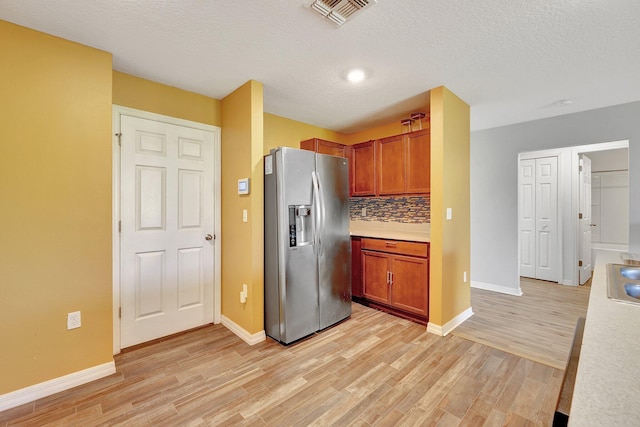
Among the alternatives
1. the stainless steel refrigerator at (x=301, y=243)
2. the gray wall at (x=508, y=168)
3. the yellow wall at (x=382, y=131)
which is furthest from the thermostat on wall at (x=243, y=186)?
the gray wall at (x=508, y=168)

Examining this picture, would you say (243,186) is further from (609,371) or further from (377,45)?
(609,371)

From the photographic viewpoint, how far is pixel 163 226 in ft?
8.94

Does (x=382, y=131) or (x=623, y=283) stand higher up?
(x=382, y=131)

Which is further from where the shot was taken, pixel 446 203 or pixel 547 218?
pixel 547 218

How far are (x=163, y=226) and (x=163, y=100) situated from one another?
122 cm

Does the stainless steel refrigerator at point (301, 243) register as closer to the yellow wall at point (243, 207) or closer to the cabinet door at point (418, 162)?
the yellow wall at point (243, 207)

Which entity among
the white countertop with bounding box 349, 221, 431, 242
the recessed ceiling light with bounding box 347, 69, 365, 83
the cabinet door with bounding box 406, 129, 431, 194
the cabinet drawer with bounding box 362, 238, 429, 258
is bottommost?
the cabinet drawer with bounding box 362, 238, 429, 258

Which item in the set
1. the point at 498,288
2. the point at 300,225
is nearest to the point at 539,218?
the point at 498,288

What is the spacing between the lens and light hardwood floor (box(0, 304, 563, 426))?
1.70 metres

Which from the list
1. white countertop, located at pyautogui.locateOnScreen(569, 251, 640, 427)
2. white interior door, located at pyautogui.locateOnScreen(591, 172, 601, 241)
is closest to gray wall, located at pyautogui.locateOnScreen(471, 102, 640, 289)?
white countertop, located at pyautogui.locateOnScreen(569, 251, 640, 427)

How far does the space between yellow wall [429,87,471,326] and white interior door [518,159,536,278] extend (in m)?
2.44

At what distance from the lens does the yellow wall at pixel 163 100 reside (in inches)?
97.9

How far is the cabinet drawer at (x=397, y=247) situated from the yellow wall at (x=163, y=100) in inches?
88.3

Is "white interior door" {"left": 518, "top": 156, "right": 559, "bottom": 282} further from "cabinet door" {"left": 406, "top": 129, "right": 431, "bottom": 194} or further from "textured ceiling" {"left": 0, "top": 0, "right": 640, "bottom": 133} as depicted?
"cabinet door" {"left": 406, "top": 129, "right": 431, "bottom": 194}
